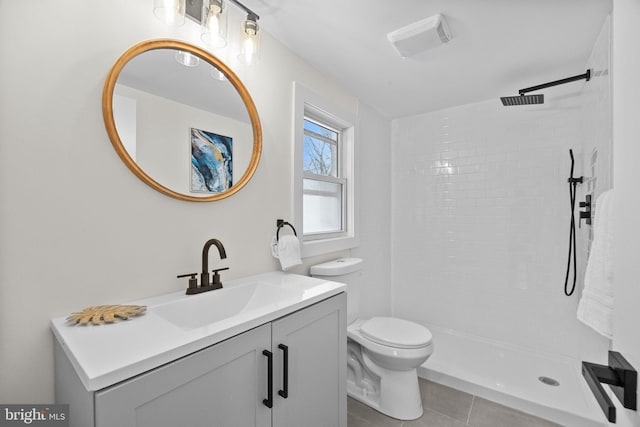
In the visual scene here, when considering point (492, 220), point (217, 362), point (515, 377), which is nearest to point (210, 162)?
point (217, 362)

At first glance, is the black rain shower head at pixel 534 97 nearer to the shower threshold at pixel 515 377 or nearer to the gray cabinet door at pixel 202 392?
the shower threshold at pixel 515 377

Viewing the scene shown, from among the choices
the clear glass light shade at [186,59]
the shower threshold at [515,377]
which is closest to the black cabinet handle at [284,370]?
the clear glass light shade at [186,59]

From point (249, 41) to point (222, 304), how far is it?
1252mm

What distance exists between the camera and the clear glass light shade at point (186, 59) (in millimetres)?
1293

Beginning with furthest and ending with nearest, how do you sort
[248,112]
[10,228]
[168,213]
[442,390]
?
[442,390] < [248,112] < [168,213] < [10,228]

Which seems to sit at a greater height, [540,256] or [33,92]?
[33,92]

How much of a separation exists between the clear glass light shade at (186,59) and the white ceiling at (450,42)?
406mm

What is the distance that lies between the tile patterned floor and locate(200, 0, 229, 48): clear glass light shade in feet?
7.34

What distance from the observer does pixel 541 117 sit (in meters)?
2.45

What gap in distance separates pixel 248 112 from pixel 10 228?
1050 millimetres

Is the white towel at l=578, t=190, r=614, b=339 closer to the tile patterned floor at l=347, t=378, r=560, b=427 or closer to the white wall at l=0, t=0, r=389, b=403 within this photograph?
the tile patterned floor at l=347, t=378, r=560, b=427

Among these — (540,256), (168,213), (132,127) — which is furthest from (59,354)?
(540,256)

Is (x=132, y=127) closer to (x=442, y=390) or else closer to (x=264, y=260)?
(x=264, y=260)

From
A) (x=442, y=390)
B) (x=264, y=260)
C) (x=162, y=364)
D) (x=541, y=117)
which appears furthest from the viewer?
(x=541, y=117)
